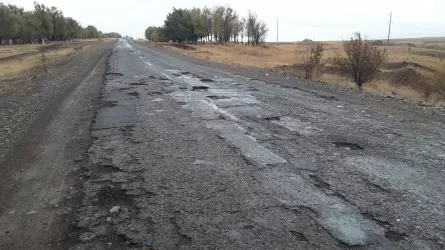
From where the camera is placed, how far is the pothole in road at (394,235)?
11.0 ft

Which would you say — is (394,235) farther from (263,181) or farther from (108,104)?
(108,104)

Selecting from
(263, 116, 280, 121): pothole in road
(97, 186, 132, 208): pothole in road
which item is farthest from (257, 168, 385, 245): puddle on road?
(263, 116, 280, 121): pothole in road

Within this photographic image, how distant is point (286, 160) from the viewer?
17.8ft

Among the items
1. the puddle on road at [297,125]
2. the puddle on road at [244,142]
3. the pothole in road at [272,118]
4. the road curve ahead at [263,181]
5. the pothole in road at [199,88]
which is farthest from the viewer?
the pothole in road at [199,88]

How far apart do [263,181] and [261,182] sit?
0.14 ft

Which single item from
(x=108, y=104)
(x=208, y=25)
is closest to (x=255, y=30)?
(x=208, y=25)

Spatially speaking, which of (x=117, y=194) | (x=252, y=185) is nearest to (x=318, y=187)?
(x=252, y=185)

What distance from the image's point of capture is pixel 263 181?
15.2 ft

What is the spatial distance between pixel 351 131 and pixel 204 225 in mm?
4443

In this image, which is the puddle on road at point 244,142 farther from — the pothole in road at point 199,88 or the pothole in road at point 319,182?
the pothole in road at point 199,88

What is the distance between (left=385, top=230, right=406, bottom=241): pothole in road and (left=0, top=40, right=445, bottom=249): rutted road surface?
2 centimetres

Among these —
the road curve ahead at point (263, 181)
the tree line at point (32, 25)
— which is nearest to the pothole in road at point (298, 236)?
the road curve ahead at point (263, 181)

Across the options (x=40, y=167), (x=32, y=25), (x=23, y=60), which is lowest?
(x=23, y=60)

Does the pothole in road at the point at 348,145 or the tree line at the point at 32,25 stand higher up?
the tree line at the point at 32,25
